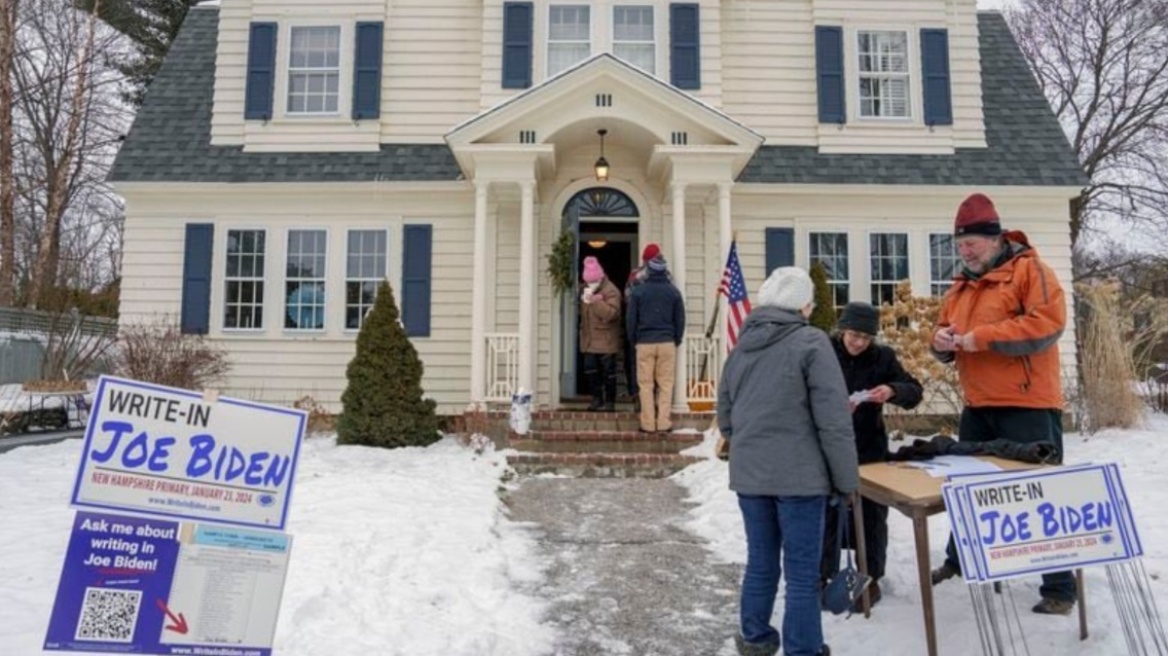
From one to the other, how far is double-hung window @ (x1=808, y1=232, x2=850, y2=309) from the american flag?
2650 mm

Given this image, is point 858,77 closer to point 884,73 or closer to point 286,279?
point 884,73

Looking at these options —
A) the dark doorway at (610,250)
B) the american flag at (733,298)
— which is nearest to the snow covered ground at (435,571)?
the american flag at (733,298)

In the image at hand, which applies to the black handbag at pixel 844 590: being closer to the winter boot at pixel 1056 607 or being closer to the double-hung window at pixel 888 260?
the winter boot at pixel 1056 607

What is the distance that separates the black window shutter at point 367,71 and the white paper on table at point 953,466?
9210 mm

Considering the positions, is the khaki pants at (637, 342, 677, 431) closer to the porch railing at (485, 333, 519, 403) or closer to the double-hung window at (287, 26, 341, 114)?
the porch railing at (485, 333, 519, 403)

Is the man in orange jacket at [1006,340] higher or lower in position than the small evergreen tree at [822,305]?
lower

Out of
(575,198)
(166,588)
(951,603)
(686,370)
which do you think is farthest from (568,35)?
(166,588)

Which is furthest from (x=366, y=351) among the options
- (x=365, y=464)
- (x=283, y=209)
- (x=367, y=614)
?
(x=367, y=614)

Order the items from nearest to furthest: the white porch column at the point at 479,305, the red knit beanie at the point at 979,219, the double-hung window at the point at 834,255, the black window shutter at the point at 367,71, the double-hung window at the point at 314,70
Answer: the red knit beanie at the point at 979,219, the white porch column at the point at 479,305, the double-hung window at the point at 834,255, the black window shutter at the point at 367,71, the double-hung window at the point at 314,70

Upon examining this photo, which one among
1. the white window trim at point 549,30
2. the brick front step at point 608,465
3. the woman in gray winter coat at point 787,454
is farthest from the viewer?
the white window trim at point 549,30

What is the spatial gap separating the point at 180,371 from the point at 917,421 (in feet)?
30.5

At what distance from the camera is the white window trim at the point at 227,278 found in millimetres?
10148

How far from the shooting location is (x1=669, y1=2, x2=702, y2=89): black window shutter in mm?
10312

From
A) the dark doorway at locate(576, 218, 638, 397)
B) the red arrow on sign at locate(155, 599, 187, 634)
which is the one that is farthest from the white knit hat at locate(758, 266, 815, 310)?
the dark doorway at locate(576, 218, 638, 397)
